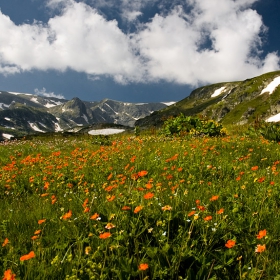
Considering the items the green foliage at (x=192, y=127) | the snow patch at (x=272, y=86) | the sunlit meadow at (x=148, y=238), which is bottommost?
the sunlit meadow at (x=148, y=238)

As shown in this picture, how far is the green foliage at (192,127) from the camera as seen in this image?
1658 centimetres

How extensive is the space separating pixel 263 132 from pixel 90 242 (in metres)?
11.6

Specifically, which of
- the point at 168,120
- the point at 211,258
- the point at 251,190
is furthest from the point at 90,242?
the point at 168,120

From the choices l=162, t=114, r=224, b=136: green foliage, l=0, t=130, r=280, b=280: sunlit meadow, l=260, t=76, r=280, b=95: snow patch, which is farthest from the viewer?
l=260, t=76, r=280, b=95: snow patch

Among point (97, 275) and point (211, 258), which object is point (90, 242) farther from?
point (211, 258)

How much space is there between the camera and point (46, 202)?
4180 mm

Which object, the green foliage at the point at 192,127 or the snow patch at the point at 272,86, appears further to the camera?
the snow patch at the point at 272,86

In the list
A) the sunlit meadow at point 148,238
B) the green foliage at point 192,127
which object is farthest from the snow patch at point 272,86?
the sunlit meadow at point 148,238

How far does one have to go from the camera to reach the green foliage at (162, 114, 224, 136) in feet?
54.4

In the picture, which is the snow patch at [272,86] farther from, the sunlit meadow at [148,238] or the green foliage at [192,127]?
the sunlit meadow at [148,238]

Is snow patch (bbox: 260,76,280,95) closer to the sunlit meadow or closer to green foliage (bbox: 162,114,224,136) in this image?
green foliage (bbox: 162,114,224,136)

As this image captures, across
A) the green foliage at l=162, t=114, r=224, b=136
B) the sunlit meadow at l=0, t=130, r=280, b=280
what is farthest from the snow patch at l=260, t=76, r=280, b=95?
the sunlit meadow at l=0, t=130, r=280, b=280

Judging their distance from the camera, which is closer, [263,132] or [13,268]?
[13,268]

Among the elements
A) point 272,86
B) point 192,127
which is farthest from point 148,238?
point 272,86
